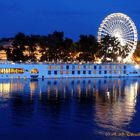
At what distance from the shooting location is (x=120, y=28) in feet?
403

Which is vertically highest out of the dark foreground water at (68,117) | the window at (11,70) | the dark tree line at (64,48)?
the dark tree line at (64,48)

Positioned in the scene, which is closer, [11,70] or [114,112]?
[114,112]

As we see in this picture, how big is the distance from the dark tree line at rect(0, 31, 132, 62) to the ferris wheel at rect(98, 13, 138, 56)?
173 centimetres

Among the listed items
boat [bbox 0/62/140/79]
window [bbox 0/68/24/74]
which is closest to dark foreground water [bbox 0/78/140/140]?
window [bbox 0/68/24/74]

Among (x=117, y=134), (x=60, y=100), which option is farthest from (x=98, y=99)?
(x=117, y=134)

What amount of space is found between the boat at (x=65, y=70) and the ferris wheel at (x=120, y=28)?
728 centimetres

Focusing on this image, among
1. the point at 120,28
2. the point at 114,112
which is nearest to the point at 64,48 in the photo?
the point at 120,28

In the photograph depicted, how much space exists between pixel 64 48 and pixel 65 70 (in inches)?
706

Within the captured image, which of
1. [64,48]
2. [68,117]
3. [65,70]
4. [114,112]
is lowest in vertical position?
[68,117]

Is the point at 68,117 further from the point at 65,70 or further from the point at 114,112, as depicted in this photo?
the point at 65,70

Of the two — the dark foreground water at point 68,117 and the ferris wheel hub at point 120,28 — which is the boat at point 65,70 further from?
the dark foreground water at point 68,117

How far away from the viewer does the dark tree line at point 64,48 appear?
4879 inches

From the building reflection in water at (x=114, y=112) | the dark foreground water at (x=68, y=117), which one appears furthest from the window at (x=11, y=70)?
the building reflection in water at (x=114, y=112)

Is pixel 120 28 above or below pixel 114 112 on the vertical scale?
above
